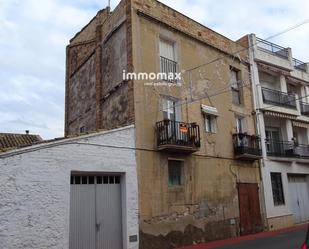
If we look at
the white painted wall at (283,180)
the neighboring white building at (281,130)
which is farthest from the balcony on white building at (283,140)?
the white painted wall at (283,180)

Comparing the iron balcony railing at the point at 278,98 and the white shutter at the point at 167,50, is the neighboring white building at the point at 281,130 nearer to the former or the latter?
the iron balcony railing at the point at 278,98

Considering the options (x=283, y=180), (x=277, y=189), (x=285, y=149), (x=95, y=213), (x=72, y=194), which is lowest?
(x=95, y=213)

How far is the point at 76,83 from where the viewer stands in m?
19.7

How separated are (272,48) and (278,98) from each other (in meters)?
3.33

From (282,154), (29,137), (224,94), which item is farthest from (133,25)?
(282,154)

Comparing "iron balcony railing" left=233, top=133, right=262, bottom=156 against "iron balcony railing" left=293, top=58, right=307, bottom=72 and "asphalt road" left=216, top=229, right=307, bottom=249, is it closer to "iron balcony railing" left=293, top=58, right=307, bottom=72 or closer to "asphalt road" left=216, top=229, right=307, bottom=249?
"asphalt road" left=216, top=229, right=307, bottom=249

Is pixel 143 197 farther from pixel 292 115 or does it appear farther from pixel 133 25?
pixel 292 115

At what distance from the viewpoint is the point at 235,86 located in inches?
755

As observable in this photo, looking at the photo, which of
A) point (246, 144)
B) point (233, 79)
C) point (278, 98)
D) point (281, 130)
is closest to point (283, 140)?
point (281, 130)

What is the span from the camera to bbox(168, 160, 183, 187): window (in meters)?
14.1

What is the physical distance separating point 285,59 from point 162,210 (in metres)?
14.6

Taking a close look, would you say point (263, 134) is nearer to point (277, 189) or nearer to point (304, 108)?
point (277, 189)

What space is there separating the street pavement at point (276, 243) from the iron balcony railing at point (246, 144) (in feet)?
13.5

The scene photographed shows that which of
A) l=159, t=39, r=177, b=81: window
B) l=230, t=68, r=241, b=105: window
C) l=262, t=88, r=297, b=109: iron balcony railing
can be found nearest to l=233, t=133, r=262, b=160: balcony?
l=230, t=68, r=241, b=105: window
